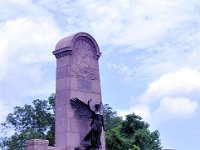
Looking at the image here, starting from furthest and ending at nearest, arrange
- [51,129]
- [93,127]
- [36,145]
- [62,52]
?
[51,129] < [62,52] < [93,127] < [36,145]

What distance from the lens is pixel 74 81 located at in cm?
2005

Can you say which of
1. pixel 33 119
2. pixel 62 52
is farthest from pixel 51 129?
pixel 62 52

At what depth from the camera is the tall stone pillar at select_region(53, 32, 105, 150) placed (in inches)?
764

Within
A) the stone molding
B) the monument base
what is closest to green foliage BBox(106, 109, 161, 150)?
the stone molding

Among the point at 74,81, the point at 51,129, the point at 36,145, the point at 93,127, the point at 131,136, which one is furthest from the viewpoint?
the point at 51,129

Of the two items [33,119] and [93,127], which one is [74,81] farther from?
[33,119]

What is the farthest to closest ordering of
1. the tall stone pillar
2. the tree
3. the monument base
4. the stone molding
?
the tree, the stone molding, the tall stone pillar, the monument base

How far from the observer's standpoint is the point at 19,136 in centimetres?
4097

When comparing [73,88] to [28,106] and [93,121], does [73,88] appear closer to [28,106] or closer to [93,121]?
[93,121]

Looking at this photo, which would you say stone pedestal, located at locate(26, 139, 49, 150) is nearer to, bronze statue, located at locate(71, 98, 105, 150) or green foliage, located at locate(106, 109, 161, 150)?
bronze statue, located at locate(71, 98, 105, 150)

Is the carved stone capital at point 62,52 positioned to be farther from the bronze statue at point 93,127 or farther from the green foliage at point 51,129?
the green foliage at point 51,129

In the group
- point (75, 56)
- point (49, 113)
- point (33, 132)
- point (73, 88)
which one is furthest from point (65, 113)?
point (49, 113)

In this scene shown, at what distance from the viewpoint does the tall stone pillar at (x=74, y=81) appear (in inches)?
764

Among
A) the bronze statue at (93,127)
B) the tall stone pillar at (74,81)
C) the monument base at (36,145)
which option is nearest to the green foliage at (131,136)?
the tall stone pillar at (74,81)
